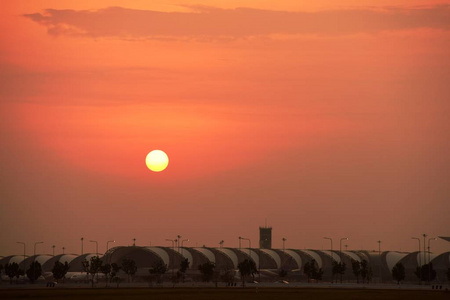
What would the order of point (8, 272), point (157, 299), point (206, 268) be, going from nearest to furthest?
point (157, 299), point (206, 268), point (8, 272)

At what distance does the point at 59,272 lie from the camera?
192125mm

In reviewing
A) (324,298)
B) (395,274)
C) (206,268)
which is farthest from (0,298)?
(395,274)

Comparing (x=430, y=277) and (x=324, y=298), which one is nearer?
(x=324, y=298)

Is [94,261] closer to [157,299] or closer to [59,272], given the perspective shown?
[59,272]

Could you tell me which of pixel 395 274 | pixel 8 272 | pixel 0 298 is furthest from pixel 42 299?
pixel 395 274

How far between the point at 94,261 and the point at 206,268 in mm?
25958

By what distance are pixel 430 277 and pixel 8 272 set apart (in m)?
94.9

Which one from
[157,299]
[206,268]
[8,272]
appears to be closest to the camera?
[157,299]

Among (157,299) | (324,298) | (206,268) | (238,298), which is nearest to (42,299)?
(157,299)

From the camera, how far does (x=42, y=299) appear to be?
101625mm

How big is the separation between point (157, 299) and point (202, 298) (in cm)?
545

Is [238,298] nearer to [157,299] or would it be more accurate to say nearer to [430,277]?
[157,299]

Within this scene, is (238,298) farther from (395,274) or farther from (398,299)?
(395,274)

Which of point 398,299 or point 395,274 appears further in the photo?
point 395,274
